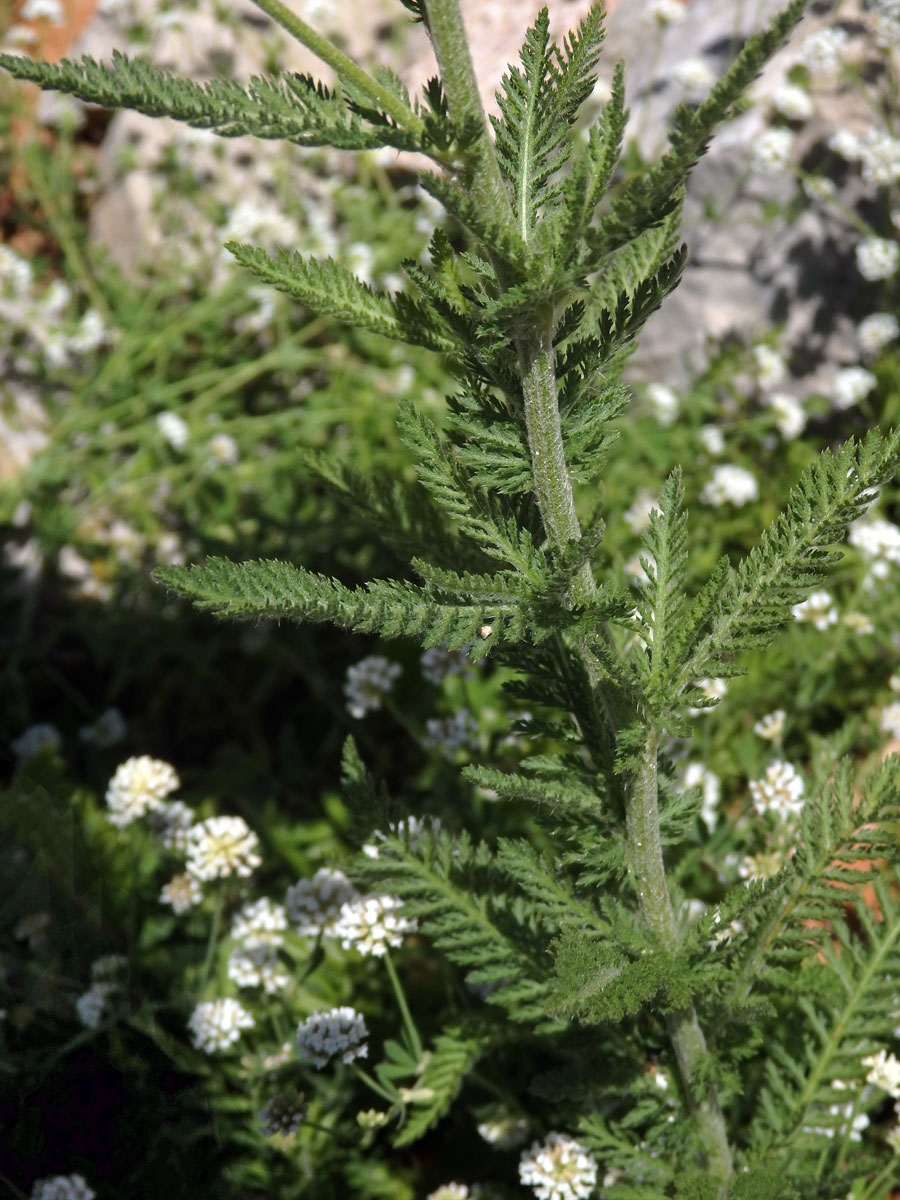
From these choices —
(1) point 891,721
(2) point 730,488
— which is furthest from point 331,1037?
(2) point 730,488

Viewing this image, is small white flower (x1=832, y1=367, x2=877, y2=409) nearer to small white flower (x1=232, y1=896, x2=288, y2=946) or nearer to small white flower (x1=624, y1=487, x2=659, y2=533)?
small white flower (x1=624, y1=487, x2=659, y2=533)

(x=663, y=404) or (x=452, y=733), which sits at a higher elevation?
(x=663, y=404)

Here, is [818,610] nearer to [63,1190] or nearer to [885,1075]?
[885,1075]

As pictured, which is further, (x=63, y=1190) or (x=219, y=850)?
(x=219, y=850)

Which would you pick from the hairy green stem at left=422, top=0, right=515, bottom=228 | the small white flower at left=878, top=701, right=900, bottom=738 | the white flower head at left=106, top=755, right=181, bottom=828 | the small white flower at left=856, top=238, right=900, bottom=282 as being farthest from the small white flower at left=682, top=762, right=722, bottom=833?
the small white flower at left=856, top=238, right=900, bottom=282

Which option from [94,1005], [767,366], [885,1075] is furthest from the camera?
[767,366]

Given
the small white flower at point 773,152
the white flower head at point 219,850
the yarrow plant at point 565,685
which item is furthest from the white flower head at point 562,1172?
the small white flower at point 773,152
